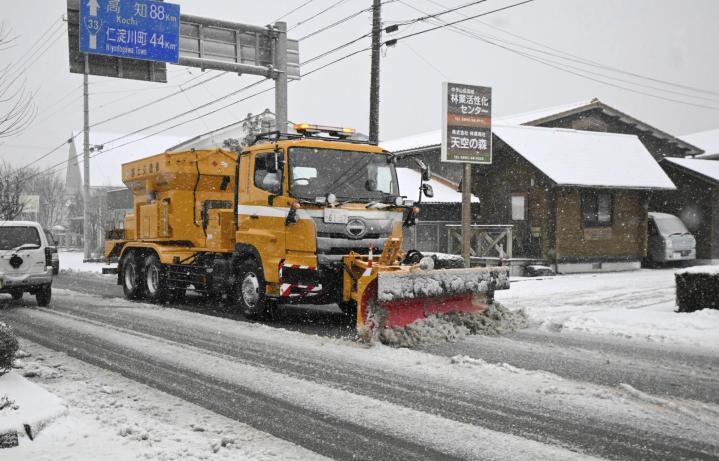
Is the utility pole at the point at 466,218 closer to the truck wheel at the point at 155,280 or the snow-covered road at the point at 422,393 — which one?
the snow-covered road at the point at 422,393

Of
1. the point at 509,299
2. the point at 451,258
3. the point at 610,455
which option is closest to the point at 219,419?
the point at 610,455

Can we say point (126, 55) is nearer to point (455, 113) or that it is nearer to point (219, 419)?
point (455, 113)

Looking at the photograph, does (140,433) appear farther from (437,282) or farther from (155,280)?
(155,280)

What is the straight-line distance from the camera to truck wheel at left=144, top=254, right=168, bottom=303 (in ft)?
47.1

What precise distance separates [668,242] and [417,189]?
996cm

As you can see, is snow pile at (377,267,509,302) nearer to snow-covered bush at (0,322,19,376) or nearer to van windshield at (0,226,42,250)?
snow-covered bush at (0,322,19,376)

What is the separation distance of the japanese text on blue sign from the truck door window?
6.48 meters

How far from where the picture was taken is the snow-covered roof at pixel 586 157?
23094mm

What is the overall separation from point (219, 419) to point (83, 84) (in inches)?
1291

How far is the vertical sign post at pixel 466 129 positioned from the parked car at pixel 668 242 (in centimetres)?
1166

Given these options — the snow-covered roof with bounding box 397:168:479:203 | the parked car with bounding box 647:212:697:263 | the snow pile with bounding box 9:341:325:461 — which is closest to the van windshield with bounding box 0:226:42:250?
the snow pile with bounding box 9:341:325:461

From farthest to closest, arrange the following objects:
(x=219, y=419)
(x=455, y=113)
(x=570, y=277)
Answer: (x=570, y=277) < (x=455, y=113) < (x=219, y=419)

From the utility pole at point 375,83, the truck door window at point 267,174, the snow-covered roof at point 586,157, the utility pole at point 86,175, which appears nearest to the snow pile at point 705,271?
the truck door window at point 267,174

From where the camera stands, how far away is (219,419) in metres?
5.65
